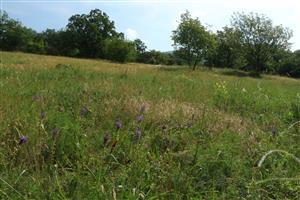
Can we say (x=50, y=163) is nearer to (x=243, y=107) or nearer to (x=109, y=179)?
(x=109, y=179)

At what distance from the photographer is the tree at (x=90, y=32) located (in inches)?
3137

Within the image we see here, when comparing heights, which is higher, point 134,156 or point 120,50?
point 134,156

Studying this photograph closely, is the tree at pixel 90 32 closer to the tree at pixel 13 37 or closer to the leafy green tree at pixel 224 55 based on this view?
the tree at pixel 13 37

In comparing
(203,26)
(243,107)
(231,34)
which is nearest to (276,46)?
(231,34)

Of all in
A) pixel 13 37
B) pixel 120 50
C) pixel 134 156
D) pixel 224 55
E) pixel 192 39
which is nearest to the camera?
pixel 134 156

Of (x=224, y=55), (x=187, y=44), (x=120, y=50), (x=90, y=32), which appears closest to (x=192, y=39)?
(x=187, y=44)

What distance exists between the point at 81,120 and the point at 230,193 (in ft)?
6.18

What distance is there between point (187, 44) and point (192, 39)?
897 millimetres

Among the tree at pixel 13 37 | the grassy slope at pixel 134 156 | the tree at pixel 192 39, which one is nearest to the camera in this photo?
the grassy slope at pixel 134 156

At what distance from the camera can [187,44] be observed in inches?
1740

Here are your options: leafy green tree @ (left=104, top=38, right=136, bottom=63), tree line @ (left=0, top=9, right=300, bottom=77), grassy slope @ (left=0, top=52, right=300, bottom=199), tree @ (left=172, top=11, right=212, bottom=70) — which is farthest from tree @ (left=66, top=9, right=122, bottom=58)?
grassy slope @ (left=0, top=52, right=300, bottom=199)

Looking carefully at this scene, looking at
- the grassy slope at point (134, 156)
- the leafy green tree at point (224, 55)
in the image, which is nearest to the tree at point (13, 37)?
the leafy green tree at point (224, 55)

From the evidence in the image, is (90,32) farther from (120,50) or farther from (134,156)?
(134,156)

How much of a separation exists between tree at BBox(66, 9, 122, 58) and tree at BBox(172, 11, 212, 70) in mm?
35420
